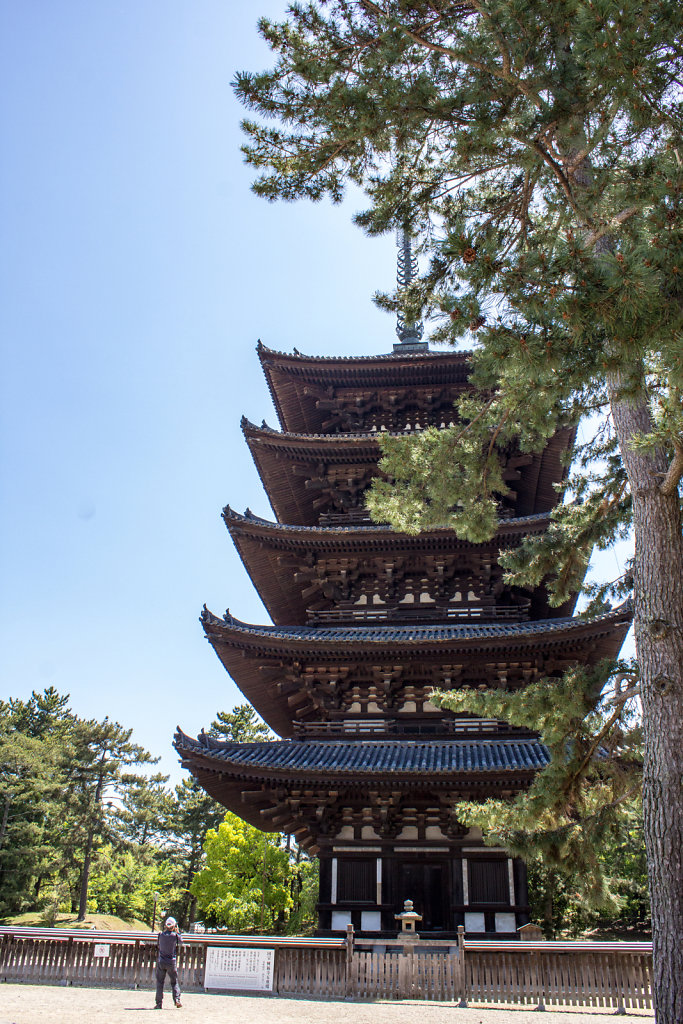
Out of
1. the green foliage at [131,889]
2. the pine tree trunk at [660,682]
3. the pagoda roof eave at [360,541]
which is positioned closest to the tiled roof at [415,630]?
the pagoda roof eave at [360,541]

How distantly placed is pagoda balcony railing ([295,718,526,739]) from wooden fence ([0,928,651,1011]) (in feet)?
11.1

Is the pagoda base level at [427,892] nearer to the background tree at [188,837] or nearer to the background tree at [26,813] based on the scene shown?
the background tree at [26,813]

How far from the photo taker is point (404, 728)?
43.0ft

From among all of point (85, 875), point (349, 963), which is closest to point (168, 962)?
point (349, 963)

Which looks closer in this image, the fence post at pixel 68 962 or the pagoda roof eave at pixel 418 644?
the fence post at pixel 68 962

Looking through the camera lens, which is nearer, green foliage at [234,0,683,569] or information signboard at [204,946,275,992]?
green foliage at [234,0,683,569]

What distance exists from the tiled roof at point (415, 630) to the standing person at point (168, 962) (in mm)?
4950

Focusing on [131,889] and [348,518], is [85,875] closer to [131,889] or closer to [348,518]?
[131,889]

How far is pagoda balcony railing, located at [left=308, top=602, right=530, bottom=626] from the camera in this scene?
14109 mm

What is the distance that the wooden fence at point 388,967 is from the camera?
933 cm

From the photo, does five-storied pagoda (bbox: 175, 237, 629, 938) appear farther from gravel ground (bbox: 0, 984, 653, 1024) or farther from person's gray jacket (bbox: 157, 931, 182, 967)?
person's gray jacket (bbox: 157, 931, 182, 967)

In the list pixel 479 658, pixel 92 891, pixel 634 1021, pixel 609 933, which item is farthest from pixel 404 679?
pixel 92 891

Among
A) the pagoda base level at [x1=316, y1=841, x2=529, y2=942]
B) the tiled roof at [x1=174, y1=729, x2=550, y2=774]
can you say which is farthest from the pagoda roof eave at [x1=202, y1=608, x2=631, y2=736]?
the pagoda base level at [x1=316, y1=841, x2=529, y2=942]

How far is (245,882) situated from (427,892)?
2211cm
